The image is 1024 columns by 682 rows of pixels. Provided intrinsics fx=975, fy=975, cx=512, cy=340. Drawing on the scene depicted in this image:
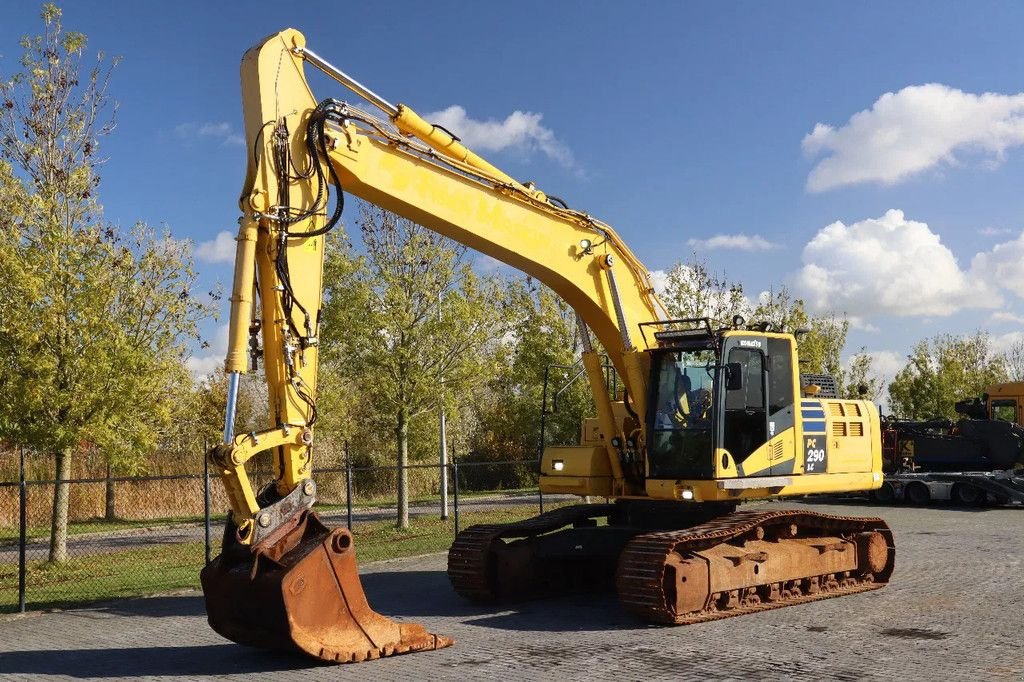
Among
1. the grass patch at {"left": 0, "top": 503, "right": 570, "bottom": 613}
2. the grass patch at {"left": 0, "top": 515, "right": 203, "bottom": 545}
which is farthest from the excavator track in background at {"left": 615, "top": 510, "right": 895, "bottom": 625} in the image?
the grass patch at {"left": 0, "top": 515, "right": 203, "bottom": 545}

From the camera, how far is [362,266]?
21812mm

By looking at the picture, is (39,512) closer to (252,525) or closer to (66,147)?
(66,147)

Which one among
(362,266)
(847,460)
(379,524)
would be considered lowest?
(379,524)

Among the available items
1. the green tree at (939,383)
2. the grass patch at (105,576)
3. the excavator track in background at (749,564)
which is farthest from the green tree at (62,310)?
the green tree at (939,383)

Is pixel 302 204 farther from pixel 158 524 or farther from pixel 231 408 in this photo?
pixel 158 524

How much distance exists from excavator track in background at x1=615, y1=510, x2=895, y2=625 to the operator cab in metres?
0.77

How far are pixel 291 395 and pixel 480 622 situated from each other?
3674 millimetres

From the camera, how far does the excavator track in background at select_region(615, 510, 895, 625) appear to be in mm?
9750

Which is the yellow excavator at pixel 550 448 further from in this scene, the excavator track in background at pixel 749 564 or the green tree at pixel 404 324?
the green tree at pixel 404 324

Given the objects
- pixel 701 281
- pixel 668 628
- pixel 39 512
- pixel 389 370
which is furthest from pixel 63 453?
pixel 701 281

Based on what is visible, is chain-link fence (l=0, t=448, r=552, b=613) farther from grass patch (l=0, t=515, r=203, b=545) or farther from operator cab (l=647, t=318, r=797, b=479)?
operator cab (l=647, t=318, r=797, b=479)

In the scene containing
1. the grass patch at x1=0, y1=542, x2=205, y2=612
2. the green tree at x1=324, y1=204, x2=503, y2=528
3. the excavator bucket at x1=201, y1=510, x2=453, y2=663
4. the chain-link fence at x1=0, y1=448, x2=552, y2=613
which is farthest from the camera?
the green tree at x1=324, y1=204, x2=503, y2=528

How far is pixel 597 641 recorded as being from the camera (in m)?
9.21

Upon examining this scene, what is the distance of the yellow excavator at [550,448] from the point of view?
7785 millimetres
